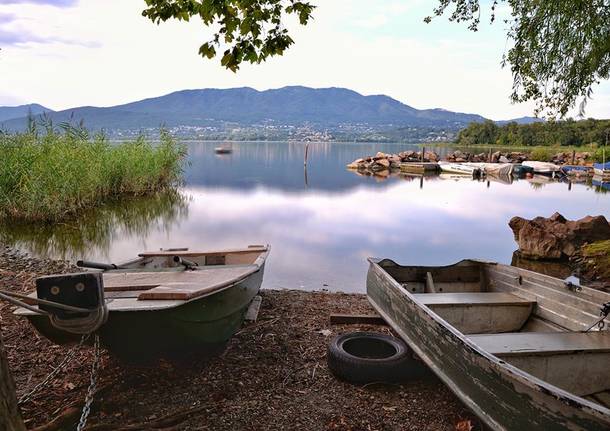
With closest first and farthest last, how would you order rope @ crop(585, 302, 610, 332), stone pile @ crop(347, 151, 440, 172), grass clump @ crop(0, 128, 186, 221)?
1. rope @ crop(585, 302, 610, 332)
2. grass clump @ crop(0, 128, 186, 221)
3. stone pile @ crop(347, 151, 440, 172)

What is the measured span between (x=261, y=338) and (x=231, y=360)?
0.80 meters

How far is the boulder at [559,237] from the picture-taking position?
13.2m

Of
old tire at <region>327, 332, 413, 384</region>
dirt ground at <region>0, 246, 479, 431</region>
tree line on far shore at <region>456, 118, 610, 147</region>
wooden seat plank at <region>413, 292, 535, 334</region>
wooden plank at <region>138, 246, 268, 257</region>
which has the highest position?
tree line on far shore at <region>456, 118, 610, 147</region>

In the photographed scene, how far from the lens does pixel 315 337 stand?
6.34m

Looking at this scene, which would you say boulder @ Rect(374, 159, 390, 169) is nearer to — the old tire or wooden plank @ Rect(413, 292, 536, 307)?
wooden plank @ Rect(413, 292, 536, 307)

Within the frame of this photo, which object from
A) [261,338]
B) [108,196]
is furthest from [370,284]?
[108,196]

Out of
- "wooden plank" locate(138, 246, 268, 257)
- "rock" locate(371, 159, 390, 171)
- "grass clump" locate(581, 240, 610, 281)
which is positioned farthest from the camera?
"rock" locate(371, 159, 390, 171)

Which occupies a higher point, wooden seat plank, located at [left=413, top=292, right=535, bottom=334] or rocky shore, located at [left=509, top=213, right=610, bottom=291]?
wooden seat plank, located at [left=413, top=292, right=535, bottom=334]

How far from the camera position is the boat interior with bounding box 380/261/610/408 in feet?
13.6

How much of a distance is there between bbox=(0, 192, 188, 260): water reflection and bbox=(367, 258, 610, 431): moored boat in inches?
361

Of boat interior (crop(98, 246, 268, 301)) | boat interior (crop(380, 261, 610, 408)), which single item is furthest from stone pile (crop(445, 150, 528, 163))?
boat interior (crop(98, 246, 268, 301))

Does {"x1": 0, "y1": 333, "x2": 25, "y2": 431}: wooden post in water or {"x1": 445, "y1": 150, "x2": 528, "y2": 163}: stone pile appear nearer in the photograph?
{"x1": 0, "y1": 333, "x2": 25, "y2": 431}: wooden post in water

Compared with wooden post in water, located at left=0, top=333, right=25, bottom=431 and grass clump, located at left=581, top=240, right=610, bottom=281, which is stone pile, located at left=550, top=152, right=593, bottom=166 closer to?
grass clump, located at left=581, top=240, right=610, bottom=281

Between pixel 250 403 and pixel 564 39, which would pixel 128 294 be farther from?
pixel 564 39
